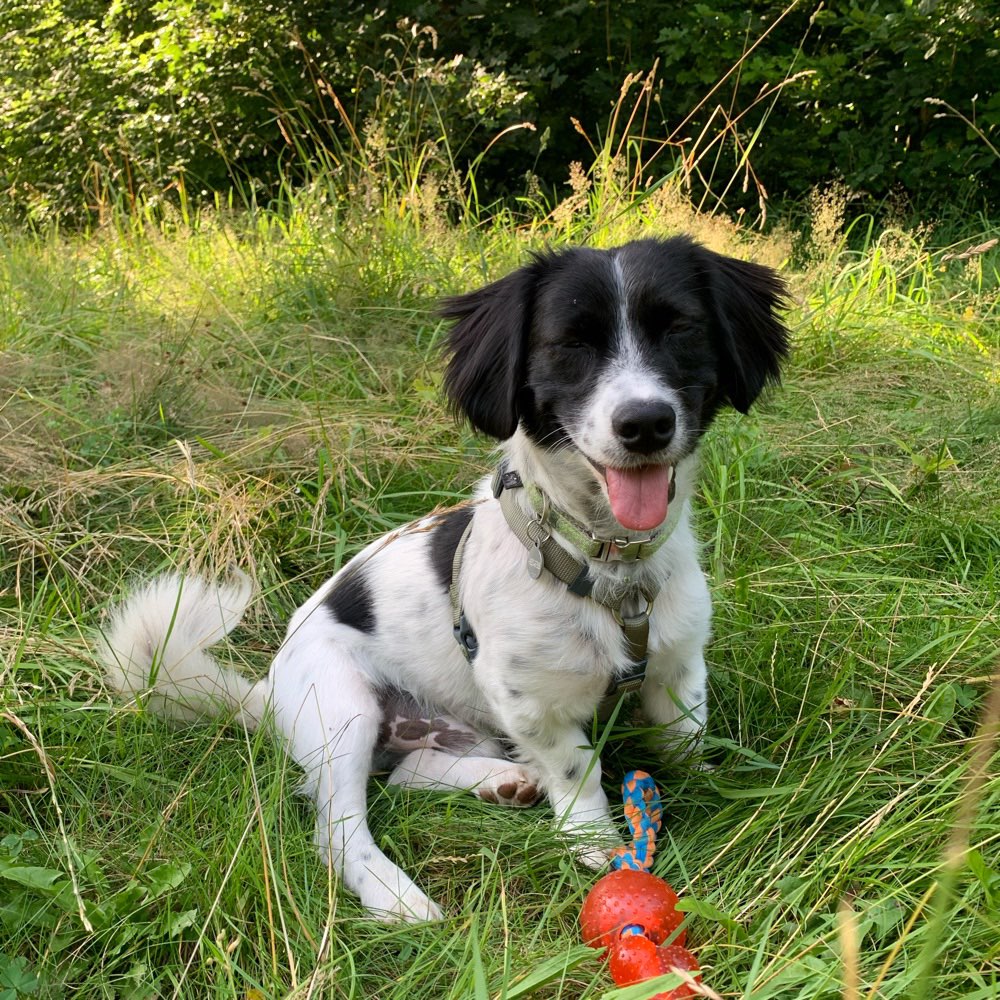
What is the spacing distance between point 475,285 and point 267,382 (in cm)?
109

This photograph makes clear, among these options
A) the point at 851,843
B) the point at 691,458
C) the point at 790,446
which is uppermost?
the point at 691,458

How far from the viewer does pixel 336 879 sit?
1.78m

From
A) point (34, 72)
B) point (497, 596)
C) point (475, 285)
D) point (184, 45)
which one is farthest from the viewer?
point (34, 72)

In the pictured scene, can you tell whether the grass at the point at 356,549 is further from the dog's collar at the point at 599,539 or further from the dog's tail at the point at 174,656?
the dog's collar at the point at 599,539

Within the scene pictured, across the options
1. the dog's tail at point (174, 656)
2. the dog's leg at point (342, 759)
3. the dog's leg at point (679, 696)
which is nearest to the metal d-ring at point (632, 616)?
the dog's leg at point (679, 696)

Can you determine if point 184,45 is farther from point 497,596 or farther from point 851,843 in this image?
point 851,843

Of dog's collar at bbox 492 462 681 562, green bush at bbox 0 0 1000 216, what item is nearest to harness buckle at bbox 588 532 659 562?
dog's collar at bbox 492 462 681 562

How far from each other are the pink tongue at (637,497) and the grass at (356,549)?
0.48 m

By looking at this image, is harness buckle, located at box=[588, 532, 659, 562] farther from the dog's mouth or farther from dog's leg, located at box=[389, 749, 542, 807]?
dog's leg, located at box=[389, 749, 542, 807]

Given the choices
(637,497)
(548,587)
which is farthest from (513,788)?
(637,497)

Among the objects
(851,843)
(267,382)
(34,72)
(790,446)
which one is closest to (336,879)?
(851,843)

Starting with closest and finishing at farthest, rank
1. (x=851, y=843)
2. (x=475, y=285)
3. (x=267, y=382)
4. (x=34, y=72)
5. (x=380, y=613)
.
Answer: (x=851, y=843), (x=380, y=613), (x=267, y=382), (x=475, y=285), (x=34, y=72)

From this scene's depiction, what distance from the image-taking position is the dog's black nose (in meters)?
1.73

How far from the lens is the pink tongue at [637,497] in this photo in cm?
185
